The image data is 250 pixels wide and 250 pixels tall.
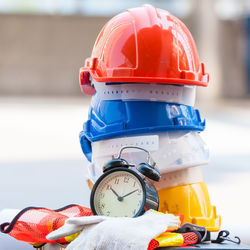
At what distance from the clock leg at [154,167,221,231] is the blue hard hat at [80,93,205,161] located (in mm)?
200

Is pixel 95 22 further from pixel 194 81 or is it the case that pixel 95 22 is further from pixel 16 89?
pixel 194 81

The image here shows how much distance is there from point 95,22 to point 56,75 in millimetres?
1929

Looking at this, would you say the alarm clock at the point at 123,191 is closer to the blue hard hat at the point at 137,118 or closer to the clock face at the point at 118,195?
the clock face at the point at 118,195

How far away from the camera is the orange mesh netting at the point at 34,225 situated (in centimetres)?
226

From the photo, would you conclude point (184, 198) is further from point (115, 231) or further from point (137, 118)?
point (115, 231)

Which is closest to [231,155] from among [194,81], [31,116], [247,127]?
[247,127]

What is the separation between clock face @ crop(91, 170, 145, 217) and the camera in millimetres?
2117

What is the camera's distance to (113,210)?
2.13 meters

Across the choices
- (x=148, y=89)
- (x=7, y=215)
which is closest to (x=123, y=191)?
(x=148, y=89)

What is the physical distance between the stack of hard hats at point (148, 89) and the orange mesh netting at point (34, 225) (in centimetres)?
33

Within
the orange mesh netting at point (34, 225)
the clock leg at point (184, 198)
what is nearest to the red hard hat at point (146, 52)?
the clock leg at point (184, 198)

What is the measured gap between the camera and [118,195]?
84.4 inches

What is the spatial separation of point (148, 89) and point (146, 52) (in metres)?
0.15

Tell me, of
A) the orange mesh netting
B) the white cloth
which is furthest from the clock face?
the white cloth
